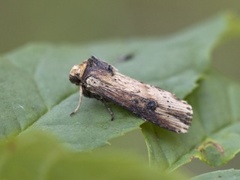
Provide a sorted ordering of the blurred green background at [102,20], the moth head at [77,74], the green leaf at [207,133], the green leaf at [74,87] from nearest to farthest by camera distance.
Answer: the green leaf at [74,87], the green leaf at [207,133], the moth head at [77,74], the blurred green background at [102,20]

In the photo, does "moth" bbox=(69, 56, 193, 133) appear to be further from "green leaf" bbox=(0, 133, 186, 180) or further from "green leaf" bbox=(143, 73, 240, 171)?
"green leaf" bbox=(0, 133, 186, 180)

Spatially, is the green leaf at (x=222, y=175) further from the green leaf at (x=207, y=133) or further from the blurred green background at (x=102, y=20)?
the blurred green background at (x=102, y=20)

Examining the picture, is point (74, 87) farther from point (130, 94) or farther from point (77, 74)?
point (130, 94)

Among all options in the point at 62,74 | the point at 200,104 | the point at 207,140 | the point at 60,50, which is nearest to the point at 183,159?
the point at 207,140

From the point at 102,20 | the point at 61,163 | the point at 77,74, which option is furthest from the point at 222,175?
the point at 102,20

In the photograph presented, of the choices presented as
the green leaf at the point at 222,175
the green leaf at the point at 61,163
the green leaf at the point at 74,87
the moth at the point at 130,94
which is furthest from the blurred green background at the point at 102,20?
the green leaf at the point at 61,163

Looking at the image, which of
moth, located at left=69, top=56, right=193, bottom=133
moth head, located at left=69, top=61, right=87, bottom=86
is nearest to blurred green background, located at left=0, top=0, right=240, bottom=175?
moth head, located at left=69, top=61, right=87, bottom=86
